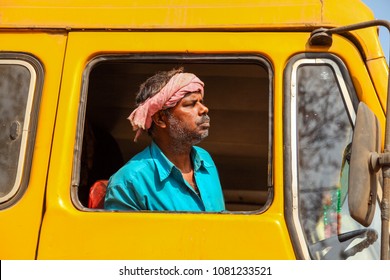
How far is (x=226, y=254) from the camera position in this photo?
8.55 ft

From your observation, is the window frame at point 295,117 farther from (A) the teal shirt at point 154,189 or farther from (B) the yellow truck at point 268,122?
(A) the teal shirt at point 154,189

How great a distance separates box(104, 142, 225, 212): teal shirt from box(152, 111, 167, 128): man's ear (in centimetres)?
10

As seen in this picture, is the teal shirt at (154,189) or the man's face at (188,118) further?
the man's face at (188,118)

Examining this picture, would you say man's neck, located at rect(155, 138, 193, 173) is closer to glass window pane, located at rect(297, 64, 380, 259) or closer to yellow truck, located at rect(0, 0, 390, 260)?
yellow truck, located at rect(0, 0, 390, 260)

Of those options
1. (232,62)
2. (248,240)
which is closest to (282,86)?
(232,62)

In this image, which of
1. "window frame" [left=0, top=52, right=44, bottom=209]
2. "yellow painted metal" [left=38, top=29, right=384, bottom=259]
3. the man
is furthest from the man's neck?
"window frame" [left=0, top=52, right=44, bottom=209]

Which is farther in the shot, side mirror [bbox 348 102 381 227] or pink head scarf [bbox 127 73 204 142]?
pink head scarf [bbox 127 73 204 142]

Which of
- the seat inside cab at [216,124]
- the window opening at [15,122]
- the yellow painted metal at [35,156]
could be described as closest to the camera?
the yellow painted metal at [35,156]

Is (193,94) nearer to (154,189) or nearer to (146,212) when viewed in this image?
(154,189)

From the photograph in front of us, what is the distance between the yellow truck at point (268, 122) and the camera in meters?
2.62

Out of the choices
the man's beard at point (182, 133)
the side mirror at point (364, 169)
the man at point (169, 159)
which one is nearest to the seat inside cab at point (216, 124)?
the man at point (169, 159)

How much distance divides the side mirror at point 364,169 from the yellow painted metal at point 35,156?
1.19 m

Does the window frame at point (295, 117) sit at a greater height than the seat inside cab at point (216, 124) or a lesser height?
lesser

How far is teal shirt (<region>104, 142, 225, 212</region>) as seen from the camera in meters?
2.87
